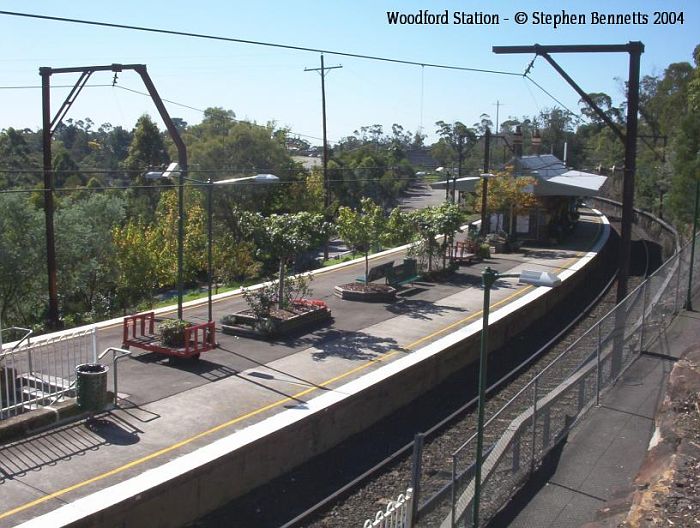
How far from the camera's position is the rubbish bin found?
470 inches

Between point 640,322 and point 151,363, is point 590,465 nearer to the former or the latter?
point 640,322

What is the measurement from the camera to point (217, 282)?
3244 cm

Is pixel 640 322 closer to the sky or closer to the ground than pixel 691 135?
closer to the ground

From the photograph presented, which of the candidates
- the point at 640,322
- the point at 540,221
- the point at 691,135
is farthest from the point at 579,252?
the point at 640,322

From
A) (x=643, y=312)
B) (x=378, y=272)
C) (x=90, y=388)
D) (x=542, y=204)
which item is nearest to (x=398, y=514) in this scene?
(x=90, y=388)

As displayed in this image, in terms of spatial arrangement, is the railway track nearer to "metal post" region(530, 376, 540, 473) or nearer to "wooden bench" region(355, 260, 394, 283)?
"metal post" region(530, 376, 540, 473)

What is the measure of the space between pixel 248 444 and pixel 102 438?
224 centimetres

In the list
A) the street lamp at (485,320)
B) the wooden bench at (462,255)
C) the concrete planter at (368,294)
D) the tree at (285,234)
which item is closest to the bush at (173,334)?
the tree at (285,234)

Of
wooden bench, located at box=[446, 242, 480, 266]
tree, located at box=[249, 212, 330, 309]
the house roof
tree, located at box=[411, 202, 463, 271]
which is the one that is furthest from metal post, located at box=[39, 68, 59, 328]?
the house roof

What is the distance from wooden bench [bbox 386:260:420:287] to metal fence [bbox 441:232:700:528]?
871 centimetres

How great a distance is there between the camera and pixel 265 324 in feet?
57.4

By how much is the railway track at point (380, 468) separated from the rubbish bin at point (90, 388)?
2.95m

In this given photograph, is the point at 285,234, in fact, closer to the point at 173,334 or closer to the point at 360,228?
the point at 173,334

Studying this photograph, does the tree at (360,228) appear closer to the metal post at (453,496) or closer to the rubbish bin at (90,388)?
the rubbish bin at (90,388)
